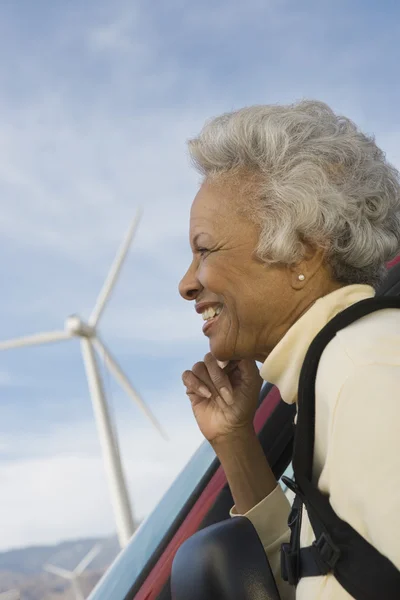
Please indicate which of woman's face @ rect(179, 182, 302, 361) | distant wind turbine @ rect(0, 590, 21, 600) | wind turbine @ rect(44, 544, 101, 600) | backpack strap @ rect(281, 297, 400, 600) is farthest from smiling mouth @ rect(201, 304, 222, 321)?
wind turbine @ rect(44, 544, 101, 600)

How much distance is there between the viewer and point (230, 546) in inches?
87.0

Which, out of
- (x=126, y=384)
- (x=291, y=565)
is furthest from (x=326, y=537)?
(x=126, y=384)

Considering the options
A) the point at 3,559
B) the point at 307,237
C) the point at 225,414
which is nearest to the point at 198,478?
the point at 225,414

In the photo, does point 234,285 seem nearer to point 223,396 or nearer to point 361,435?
point 223,396

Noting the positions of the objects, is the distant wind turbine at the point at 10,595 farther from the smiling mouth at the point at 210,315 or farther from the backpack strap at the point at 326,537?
the smiling mouth at the point at 210,315

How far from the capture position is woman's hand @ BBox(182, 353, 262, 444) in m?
2.87

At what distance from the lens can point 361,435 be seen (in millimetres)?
1816

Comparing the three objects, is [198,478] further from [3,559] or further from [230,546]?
[3,559]

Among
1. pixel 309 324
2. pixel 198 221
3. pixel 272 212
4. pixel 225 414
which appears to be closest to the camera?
pixel 309 324

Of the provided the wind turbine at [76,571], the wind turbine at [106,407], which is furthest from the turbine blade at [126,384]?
the wind turbine at [76,571]

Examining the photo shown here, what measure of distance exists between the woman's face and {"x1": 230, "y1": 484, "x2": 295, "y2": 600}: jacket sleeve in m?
0.50

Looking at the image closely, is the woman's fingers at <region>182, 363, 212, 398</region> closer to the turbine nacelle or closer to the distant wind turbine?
the distant wind turbine

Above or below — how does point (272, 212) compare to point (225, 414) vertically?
above

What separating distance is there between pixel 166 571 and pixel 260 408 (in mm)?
668
